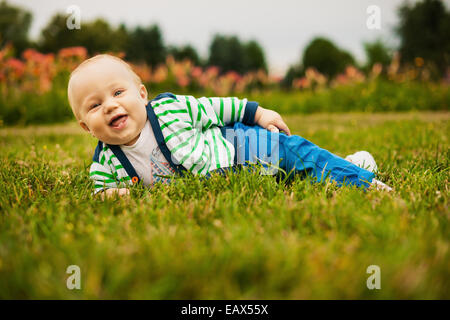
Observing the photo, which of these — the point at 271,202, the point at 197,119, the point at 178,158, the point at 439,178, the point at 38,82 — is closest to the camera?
the point at 271,202

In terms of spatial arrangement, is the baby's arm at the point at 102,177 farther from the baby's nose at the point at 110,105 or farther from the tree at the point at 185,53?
the tree at the point at 185,53

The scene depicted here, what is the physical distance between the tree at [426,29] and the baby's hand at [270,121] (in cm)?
2246

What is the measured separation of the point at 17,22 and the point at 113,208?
4451cm

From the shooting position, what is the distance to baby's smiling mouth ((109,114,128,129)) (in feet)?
5.73

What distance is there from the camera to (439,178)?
5.67 ft

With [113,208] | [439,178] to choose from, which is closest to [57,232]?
[113,208]

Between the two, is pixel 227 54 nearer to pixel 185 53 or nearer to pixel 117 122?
pixel 185 53

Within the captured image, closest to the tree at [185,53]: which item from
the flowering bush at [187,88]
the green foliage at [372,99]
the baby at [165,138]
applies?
the flowering bush at [187,88]

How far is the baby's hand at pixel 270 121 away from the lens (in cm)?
212

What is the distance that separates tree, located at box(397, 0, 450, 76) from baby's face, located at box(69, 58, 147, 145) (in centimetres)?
2323

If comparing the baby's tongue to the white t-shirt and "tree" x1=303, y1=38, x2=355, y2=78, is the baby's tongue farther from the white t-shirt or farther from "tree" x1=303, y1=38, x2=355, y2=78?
"tree" x1=303, y1=38, x2=355, y2=78

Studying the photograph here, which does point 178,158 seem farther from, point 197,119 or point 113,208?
point 113,208

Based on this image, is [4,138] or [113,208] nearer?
[113,208]
